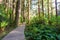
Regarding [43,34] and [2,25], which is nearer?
[43,34]

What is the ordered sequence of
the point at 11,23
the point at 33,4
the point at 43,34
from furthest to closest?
the point at 33,4
the point at 11,23
the point at 43,34

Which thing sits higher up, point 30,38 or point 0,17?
→ point 0,17

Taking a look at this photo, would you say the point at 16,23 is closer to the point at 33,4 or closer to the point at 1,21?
the point at 1,21

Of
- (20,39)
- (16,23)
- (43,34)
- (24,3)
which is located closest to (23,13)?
(24,3)

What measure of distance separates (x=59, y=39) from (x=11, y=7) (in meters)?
11.1

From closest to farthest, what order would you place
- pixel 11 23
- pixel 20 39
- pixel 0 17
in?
pixel 20 39, pixel 0 17, pixel 11 23

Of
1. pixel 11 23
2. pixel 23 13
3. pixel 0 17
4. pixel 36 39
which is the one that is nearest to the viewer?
pixel 36 39

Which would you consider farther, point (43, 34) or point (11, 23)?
point (11, 23)

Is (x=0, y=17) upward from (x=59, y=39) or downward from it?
upward

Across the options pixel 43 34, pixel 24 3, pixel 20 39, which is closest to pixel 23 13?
pixel 24 3

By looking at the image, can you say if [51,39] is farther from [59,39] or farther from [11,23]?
[11,23]

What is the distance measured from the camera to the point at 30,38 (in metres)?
8.63

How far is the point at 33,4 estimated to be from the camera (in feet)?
92.5

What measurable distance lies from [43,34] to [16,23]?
640 cm
